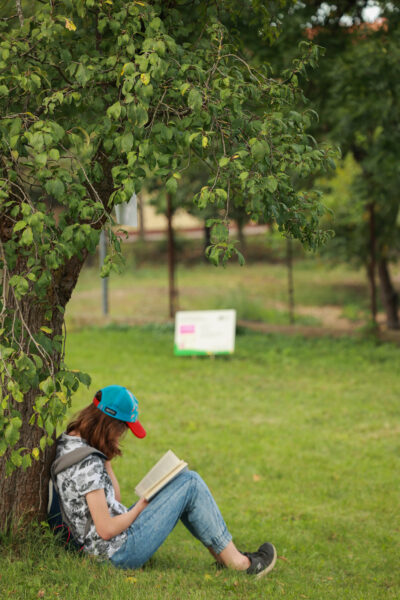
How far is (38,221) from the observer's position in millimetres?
2787

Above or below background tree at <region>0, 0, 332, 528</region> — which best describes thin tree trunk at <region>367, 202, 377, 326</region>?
below

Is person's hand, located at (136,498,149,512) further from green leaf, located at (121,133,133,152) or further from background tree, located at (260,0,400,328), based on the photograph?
background tree, located at (260,0,400,328)

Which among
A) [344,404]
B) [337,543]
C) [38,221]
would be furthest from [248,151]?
[344,404]

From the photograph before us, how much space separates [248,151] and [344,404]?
219 inches

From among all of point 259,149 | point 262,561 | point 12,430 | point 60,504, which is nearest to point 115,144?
point 259,149

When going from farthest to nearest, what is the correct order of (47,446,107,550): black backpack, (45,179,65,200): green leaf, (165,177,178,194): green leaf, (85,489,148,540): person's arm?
1. (47,446,107,550): black backpack
2. (85,489,148,540): person's arm
3. (165,177,178,194): green leaf
4. (45,179,65,200): green leaf

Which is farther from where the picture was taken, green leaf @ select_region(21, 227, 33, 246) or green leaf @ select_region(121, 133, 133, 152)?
green leaf @ select_region(121, 133, 133, 152)

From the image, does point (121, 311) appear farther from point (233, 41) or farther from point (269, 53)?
point (233, 41)

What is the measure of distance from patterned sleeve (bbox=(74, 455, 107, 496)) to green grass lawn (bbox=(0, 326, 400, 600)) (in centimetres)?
39

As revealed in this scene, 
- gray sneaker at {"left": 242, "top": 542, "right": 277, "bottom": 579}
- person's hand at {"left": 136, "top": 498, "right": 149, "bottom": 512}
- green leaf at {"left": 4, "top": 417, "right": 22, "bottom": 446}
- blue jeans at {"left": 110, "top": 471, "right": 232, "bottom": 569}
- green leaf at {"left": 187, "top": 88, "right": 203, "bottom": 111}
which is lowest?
gray sneaker at {"left": 242, "top": 542, "right": 277, "bottom": 579}

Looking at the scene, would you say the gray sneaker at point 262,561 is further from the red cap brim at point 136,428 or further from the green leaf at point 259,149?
the green leaf at point 259,149

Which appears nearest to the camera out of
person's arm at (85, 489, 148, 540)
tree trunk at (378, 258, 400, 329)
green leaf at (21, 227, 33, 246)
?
green leaf at (21, 227, 33, 246)

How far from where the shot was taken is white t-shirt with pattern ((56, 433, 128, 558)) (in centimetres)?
386

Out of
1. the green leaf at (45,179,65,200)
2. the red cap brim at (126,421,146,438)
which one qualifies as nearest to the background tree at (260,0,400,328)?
the red cap brim at (126,421,146,438)
